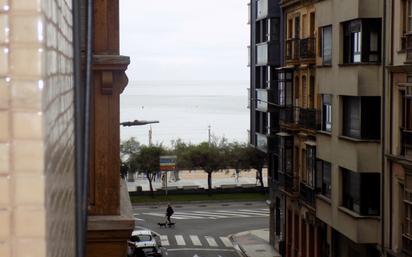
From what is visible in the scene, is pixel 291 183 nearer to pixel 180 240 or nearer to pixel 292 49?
pixel 292 49

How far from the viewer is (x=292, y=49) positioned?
109ft

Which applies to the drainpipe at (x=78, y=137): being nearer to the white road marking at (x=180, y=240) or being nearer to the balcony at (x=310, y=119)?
the balcony at (x=310, y=119)

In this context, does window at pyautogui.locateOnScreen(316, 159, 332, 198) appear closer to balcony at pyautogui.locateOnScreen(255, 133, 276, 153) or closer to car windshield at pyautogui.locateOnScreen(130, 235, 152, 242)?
car windshield at pyautogui.locateOnScreen(130, 235, 152, 242)

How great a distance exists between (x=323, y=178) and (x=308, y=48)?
5111 mm

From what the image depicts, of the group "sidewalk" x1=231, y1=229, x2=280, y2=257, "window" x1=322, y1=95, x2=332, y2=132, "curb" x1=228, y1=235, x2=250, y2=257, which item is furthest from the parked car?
"window" x1=322, y1=95, x2=332, y2=132

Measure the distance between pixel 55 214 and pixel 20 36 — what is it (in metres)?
0.61

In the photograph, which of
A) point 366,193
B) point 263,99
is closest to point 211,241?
point 263,99

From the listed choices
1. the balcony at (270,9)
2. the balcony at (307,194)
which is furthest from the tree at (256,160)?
the balcony at (307,194)

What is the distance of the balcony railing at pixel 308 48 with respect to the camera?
29.7 m

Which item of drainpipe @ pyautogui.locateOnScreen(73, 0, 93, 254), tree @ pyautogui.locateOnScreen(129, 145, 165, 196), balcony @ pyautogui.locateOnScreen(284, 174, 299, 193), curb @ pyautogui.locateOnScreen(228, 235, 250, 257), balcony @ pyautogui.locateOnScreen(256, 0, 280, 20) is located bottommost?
curb @ pyautogui.locateOnScreen(228, 235, 250, 257)

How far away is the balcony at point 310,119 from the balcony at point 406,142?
7186 mm

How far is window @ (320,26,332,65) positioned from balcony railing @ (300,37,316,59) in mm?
1863

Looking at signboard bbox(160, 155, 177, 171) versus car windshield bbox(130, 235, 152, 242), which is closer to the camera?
car windshield bbox(130, 235, 152, 242)

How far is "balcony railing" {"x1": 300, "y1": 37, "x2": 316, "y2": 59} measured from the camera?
97.3ft
